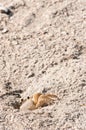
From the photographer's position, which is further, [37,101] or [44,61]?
[44,61]

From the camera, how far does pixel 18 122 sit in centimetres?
229

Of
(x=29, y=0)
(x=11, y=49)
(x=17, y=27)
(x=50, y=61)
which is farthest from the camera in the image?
(x=29, y=0)

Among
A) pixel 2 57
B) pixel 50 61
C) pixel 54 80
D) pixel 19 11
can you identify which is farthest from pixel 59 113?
pixel 19 11

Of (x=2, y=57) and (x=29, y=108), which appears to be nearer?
(x=29, y=108)

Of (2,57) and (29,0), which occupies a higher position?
(29,0)

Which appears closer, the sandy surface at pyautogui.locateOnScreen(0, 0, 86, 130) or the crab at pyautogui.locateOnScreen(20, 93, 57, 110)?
the sandy surface at pyautogui.locateOnScreen(0, 0, 86, 130)

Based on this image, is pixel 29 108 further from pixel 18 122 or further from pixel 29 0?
pixel 29 0

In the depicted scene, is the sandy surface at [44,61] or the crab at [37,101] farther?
the crab at [37,101]

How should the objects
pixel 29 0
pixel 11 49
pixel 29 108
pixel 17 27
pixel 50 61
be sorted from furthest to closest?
pixel 29 0, pixel 17 27, pixel 11 49, pixel 50 61, pixel 29 108

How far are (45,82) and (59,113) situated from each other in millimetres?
416

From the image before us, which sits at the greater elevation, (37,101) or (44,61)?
(44,61)

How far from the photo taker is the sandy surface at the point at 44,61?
7.62 ft

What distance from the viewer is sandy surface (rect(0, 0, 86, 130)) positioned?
232 centimetres

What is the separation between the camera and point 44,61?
2906mm
